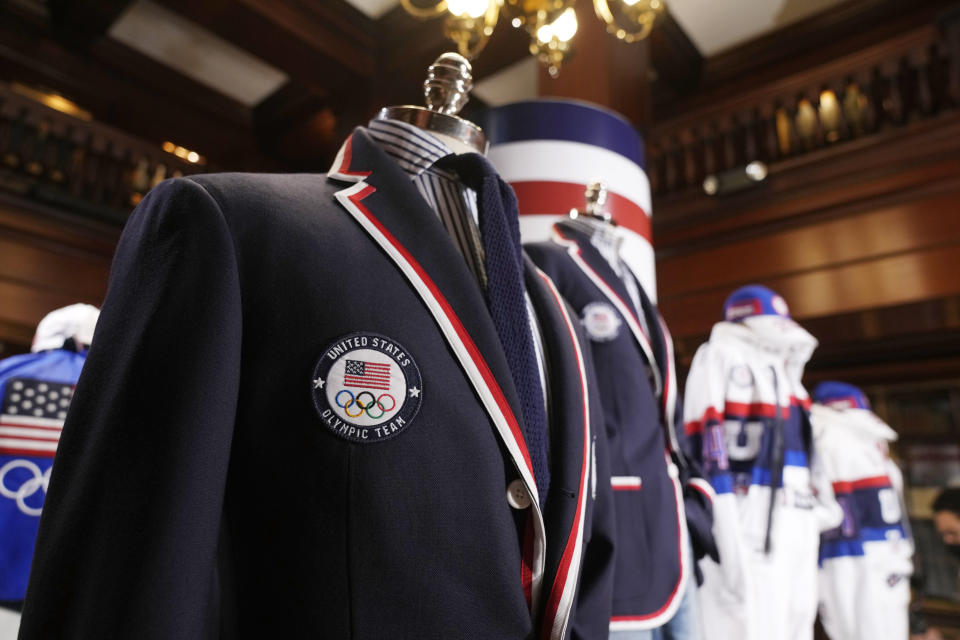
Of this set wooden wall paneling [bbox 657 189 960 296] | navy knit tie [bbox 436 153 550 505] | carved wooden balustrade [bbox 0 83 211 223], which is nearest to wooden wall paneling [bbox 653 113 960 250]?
wooden wall paneling [bbox 657 189 960 296]

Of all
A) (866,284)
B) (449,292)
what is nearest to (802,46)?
(866,284)

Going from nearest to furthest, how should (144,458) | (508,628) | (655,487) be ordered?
(144,458) < (508,628) < (655,487)

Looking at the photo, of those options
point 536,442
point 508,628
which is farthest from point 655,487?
point 508,628

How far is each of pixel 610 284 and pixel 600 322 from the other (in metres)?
0.13

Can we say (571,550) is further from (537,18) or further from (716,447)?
(537,18)

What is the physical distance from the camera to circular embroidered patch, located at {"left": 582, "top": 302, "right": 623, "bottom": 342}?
4.63 feet

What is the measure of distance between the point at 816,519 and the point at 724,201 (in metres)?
3.08

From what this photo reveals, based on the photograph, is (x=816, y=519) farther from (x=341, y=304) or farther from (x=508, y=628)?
(x=341, y=304)

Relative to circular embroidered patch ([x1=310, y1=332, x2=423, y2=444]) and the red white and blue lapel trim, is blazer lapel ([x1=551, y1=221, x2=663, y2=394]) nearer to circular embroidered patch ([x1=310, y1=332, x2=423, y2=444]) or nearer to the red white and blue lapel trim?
the red white and blue lapel trim

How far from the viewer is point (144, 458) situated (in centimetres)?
56

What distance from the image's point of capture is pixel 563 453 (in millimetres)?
836

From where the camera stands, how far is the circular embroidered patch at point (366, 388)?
65 centimetres

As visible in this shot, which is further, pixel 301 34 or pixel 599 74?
pixel 301 34

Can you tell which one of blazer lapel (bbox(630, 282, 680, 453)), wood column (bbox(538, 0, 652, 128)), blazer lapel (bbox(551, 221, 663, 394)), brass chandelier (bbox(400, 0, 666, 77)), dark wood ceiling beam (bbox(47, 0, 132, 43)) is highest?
dark wood ceiling beam (bbox(47, 0, 132, 43))
